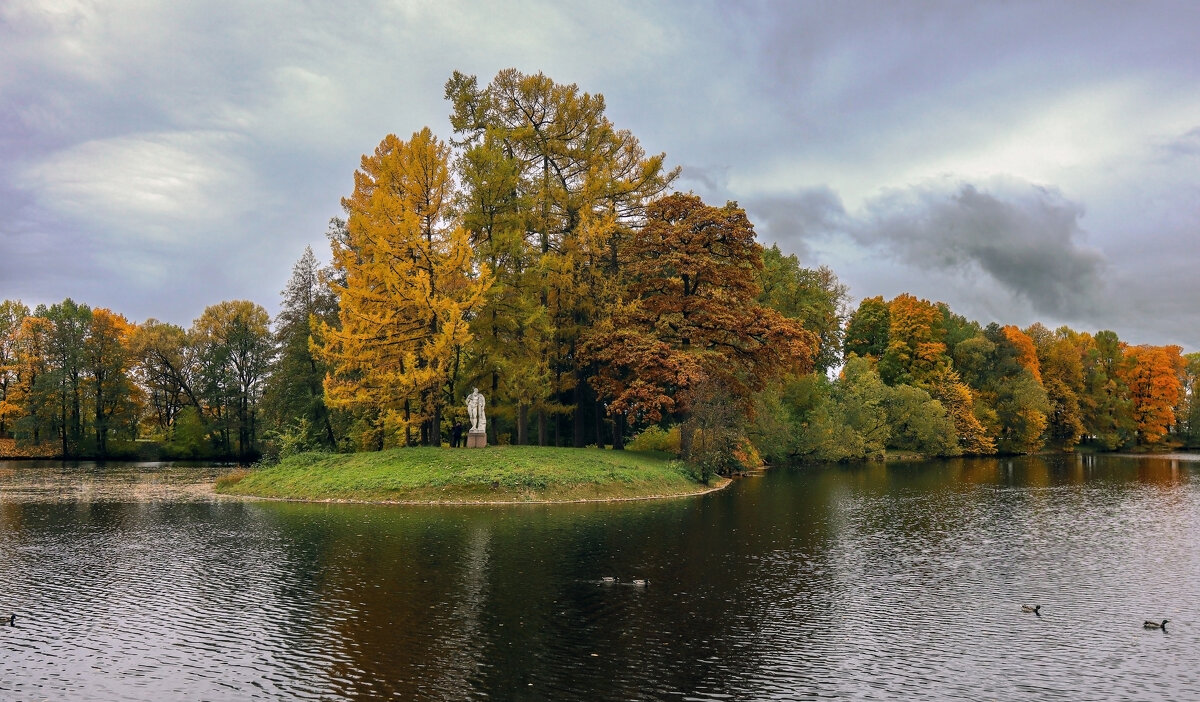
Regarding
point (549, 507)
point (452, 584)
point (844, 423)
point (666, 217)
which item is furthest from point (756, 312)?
point (452, 584)

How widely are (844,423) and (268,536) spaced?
58335mm

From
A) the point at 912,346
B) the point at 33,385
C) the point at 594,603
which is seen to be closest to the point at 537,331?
the point at 594,603

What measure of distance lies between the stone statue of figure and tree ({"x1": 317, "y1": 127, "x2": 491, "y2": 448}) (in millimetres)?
1836

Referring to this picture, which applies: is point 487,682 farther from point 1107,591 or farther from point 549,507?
point 549,507

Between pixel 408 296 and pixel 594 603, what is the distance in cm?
2728

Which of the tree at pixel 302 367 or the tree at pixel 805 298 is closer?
the tree at pixel 302 367

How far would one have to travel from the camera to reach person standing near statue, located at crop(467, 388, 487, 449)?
44406 mm

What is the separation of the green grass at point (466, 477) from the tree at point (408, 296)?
12.0 ft

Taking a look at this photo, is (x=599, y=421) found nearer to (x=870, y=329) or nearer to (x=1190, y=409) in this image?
(x=870, y=329)

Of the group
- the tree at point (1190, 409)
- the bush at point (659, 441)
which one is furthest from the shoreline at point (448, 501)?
the tree at point (1190, 409)

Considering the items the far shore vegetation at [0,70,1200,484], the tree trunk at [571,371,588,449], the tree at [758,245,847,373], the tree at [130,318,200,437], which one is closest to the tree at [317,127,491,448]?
the far shore vegetation at [0,70,1200,484]

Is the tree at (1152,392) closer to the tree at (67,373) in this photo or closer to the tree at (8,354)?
the tree at (67,373)

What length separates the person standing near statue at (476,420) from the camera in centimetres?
4441

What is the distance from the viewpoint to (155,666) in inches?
589
